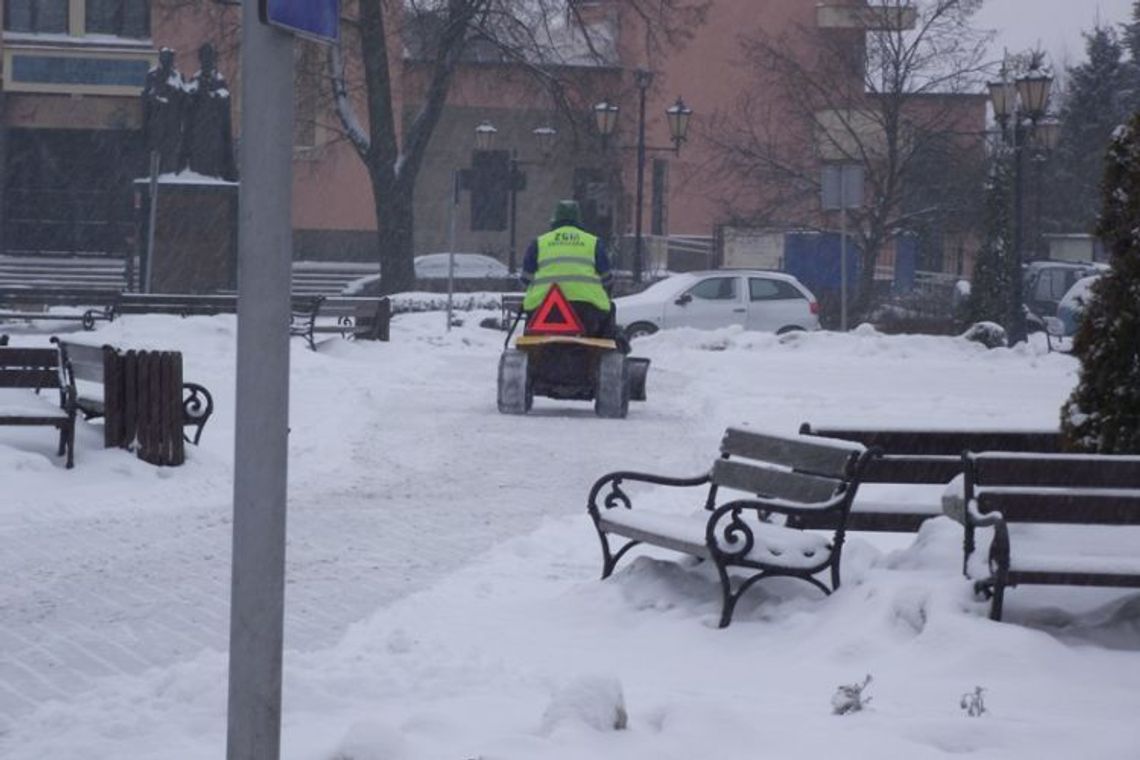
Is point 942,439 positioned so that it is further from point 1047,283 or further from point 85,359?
point 1047,283

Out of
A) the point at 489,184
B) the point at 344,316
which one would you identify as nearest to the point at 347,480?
the point at 344,316

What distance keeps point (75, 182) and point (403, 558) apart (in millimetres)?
53192

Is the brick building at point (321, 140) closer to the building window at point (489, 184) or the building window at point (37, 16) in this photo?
the building window at point (37, 16)

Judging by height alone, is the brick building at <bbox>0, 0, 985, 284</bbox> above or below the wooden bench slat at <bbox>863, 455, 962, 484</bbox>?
above

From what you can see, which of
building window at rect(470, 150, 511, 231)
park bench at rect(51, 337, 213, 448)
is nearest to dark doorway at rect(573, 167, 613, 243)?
building window at rect(470, 150, 511, 231)

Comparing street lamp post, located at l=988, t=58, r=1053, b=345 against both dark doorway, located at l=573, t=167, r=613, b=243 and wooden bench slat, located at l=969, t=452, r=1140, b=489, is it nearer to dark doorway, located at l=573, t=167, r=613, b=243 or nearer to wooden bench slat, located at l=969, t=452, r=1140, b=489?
dark doorway, located at l=573, t=167, r=613, b=243

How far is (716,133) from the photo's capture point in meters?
50.4

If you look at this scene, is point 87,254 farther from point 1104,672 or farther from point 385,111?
point 1104,672

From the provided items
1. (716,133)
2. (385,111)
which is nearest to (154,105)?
(385,111)

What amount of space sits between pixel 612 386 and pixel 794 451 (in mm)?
10714

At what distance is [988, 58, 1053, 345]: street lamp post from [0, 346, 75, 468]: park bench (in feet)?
60.4

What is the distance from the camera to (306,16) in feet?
14.8

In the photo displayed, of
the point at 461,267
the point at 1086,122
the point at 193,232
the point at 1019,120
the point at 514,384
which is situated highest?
the point at 1086,122

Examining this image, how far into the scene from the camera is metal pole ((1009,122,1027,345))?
Answer: 99.0ft
